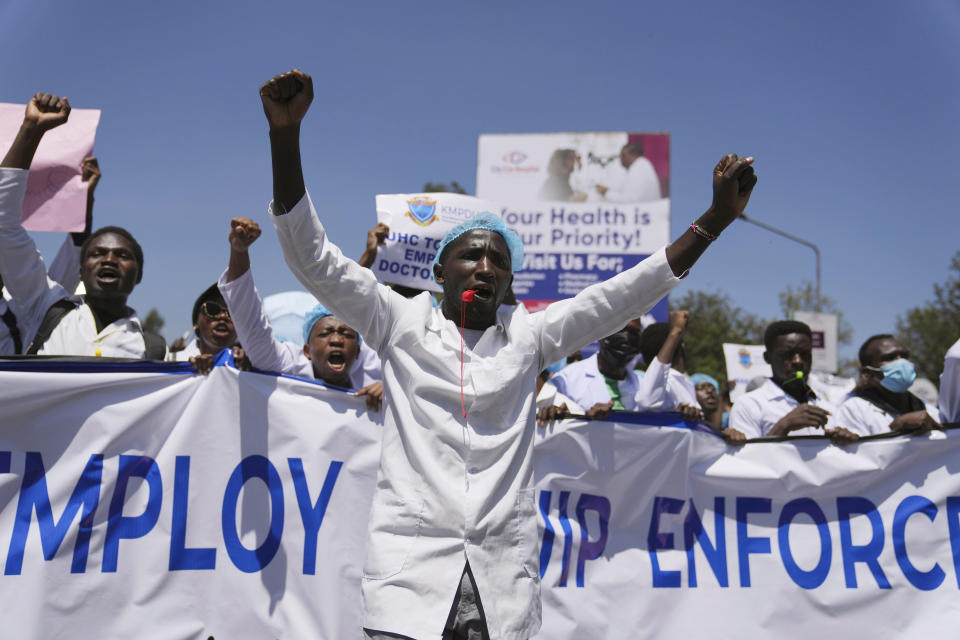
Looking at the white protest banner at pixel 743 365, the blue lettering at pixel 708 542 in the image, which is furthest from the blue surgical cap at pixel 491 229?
the white protest banner at pixel 743 365

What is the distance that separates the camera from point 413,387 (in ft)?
8.01

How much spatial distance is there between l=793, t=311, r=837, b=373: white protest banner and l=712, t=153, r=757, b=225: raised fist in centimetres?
948

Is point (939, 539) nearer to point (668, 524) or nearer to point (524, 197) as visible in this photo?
point (668, 524)

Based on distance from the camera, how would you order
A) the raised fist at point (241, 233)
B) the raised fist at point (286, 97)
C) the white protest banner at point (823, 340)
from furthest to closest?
the white protest banner at point (823, 340), the raised fist at point (241, 233), the raised fist at point (286, 97)

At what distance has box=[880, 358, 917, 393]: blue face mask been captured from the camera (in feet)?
14.8

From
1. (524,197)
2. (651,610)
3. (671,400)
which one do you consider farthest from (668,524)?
(524,197)

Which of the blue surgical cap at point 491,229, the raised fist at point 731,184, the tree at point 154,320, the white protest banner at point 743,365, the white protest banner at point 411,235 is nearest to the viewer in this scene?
the raised fist at point 731,184

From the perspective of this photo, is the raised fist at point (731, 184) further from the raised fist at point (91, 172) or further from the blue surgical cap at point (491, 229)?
the raised fist at point (91, 172)

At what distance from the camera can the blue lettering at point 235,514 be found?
3.75 meters

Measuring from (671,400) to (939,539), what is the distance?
162 centimetres

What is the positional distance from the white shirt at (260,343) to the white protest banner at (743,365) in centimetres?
595

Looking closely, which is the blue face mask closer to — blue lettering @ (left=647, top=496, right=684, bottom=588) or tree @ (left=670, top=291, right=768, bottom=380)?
blue lettering @ (left=647, top=496, right=684, bottom=588)

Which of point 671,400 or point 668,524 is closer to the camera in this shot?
point 668,524

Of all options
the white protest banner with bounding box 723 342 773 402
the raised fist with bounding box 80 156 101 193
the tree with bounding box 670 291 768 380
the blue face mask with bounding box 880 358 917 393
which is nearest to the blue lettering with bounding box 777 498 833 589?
the blue face mask with bounding box 880 358 917 393
